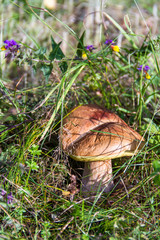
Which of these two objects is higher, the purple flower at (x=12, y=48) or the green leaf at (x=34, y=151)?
the purple flower at (x=12, y=48)

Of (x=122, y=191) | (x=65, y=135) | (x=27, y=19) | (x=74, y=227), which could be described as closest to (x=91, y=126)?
(x=65, y=135)

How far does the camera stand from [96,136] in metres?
1.43

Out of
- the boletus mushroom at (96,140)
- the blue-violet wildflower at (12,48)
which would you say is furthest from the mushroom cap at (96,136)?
the blue-violet wildflower at (12,48)

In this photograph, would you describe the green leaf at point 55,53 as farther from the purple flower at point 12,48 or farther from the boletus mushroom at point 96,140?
the boletus mushroom at point 96,140

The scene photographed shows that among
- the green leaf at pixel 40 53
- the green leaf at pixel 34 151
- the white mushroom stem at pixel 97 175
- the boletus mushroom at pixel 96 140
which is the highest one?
the green leaf at pixel 40 53

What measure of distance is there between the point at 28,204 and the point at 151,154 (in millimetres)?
946

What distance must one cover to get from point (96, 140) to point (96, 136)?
0.12 ft

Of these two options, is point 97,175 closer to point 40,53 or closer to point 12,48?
point 40,53

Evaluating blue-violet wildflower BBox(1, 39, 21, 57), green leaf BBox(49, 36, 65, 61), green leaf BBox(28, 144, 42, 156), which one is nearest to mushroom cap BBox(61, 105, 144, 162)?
green leaf BBox(28, 144, 42, 156)

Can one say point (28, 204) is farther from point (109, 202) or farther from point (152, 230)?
point (152, 230)

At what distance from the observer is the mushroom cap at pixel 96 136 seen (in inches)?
53.4

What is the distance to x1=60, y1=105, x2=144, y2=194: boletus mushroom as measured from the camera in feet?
4.47

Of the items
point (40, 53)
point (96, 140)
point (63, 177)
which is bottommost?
point (63, 177)

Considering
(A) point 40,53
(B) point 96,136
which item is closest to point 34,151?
(B) point 96,136
